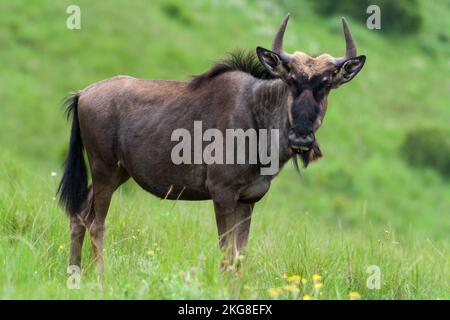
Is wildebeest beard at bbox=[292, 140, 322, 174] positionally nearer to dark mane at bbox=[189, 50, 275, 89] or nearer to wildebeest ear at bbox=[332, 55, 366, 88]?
wildebeest ear at bbox=[332, 55, 366, 88]

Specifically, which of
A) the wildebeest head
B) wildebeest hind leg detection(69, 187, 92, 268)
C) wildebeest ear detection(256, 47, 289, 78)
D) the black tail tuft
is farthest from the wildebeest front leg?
the black tail tuft

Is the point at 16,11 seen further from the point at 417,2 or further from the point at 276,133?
the point at 276,133

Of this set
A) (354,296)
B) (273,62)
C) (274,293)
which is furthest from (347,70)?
(274,293)

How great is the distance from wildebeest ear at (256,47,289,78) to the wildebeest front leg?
1139mm

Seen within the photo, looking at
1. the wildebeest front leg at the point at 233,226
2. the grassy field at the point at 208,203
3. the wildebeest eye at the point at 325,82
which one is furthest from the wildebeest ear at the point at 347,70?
the grassy field at the point at 208,203

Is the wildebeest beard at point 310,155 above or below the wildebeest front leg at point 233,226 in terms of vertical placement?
above

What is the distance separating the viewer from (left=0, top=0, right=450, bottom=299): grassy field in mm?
6746

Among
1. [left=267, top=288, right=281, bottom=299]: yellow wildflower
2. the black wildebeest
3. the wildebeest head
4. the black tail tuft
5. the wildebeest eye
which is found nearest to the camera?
[left=267, top=288, right=281, bottom=299]: yellow wildflower

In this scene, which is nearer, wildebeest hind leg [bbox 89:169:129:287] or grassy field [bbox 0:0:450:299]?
grassy field [bbox 0:0:450:299]

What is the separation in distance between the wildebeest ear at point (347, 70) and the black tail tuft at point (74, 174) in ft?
8.31

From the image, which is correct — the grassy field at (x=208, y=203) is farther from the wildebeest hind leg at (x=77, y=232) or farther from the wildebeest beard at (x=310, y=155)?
the wildebeest beard at (x=310, y=155)

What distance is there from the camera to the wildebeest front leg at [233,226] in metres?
6.92

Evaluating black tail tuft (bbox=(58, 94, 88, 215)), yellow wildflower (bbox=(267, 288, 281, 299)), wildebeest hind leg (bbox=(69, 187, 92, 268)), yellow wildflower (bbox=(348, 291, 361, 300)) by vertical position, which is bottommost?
yellow wildflower (bbox=(348, 291, 361, 300))

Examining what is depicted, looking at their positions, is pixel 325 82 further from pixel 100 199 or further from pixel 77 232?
pixel 77 232
